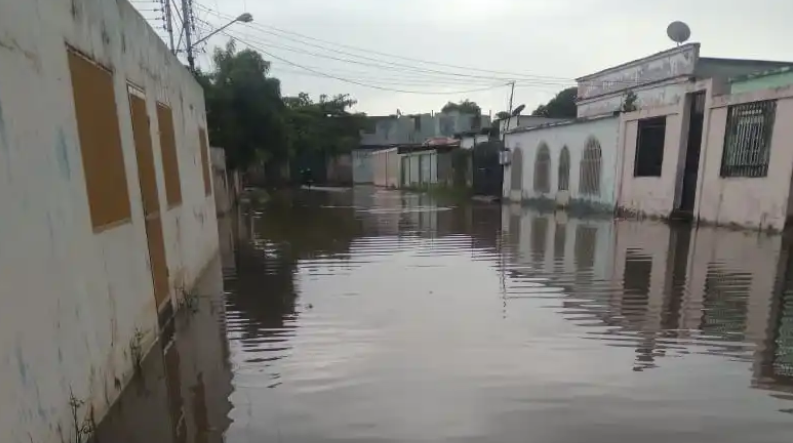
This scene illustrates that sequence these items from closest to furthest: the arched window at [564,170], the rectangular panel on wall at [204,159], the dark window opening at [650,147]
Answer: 1. the rectangular panel on wall at [204,159]
2. the dark window opening at [650,147]
3. the arched window at [564,170]

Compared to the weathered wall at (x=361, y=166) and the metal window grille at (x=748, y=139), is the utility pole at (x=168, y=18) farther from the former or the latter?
the weathered wall at (x=361, y=166)

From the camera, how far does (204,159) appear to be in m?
10.6

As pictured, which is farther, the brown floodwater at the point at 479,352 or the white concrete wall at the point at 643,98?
the white concrete wall at the point at 643,98

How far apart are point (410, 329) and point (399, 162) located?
3550 cm

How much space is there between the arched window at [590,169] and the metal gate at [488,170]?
7028 mm

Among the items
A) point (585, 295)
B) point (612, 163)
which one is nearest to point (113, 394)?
point (585, 295)

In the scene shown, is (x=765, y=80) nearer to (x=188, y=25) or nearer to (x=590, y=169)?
(x=590, y=169)

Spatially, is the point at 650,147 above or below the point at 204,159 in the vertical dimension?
above

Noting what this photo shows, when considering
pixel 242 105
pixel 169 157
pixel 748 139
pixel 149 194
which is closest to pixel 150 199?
pixel 149 194

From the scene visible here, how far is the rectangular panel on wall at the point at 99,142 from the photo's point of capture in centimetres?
382

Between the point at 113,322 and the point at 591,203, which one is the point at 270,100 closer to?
the point at 591,203

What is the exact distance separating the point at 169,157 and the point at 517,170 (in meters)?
19.0

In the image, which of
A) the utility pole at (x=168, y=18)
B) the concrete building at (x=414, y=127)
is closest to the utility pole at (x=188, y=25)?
the utility pole at (x=168, y=18)

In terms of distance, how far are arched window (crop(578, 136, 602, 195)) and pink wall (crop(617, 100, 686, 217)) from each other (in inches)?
53.7
